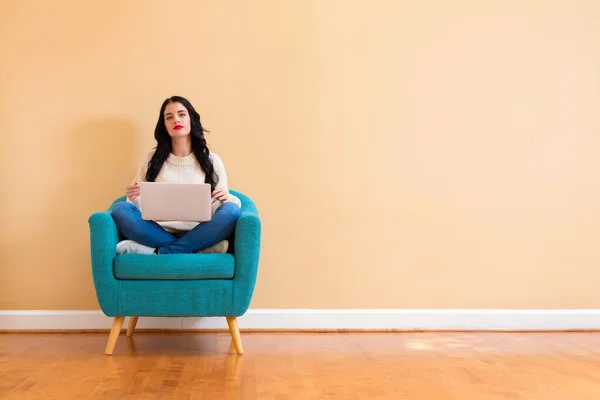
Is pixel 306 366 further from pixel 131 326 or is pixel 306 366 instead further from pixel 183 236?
pixel 131 326

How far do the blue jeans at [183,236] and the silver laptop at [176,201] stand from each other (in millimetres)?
63

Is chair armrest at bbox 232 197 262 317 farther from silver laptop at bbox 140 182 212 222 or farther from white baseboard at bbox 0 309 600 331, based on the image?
white baseboard at bbox 0 309 600 331

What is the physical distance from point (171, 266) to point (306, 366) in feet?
2.44

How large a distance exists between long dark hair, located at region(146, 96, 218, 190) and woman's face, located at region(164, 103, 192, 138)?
28 millimetres

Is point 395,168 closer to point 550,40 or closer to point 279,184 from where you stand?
point 279,184

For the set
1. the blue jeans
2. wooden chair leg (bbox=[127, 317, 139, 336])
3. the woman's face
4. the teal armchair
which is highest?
the woman's face

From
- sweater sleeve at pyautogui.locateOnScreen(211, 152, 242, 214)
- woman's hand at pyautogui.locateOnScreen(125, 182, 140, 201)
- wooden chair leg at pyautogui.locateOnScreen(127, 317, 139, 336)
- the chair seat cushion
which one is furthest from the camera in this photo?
wooden chair leg at pyautogui.locateOnScreen(127, 317, 139, 336)

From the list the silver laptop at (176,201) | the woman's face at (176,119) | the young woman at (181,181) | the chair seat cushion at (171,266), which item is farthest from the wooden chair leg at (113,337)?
the woman's face at (176,119)

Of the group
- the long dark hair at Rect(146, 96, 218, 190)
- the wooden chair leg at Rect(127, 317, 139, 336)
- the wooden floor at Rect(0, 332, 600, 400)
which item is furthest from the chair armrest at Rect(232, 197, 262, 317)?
the wooden chair leg at Rect(127, 317, 139, 336)

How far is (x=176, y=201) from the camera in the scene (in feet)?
10.6

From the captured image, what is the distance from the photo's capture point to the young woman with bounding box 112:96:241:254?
3303 millimetres

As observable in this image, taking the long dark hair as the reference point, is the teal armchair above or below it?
below

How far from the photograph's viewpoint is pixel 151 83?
3918 millimetres

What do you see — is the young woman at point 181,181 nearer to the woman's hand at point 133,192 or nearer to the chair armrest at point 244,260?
the woman's hand at point 133,192
